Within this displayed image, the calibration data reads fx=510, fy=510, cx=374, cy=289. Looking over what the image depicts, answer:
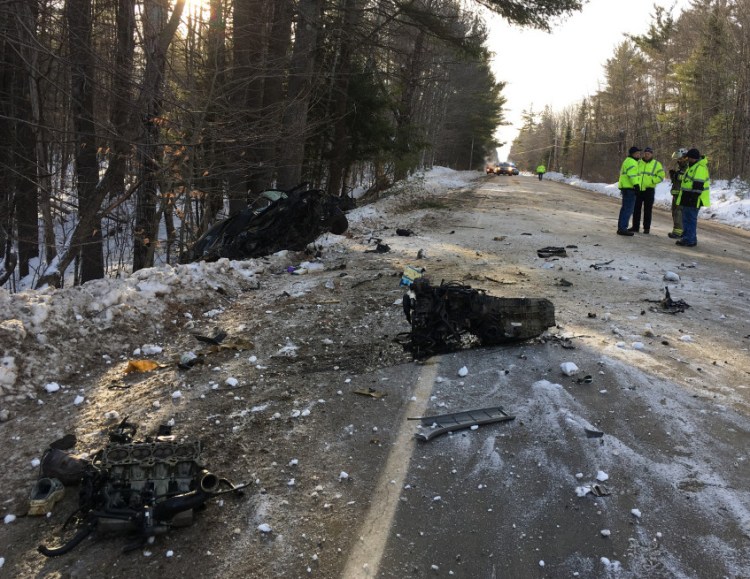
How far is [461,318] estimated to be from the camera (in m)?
4.74

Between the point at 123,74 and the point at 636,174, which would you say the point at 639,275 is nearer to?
the point at 636,174

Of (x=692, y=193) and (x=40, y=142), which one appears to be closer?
(x=40, y=142)

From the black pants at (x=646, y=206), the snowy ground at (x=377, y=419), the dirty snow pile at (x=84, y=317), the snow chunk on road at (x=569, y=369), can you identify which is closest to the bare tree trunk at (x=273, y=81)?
the snowy ground at (x=377, y=419)

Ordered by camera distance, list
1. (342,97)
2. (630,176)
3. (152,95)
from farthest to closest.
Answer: (342,97) < (630,176) < (152,95)

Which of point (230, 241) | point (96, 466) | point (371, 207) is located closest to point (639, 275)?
point (230, 241)

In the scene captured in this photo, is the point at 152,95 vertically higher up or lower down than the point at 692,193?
higher up

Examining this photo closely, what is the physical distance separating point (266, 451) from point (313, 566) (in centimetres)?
96

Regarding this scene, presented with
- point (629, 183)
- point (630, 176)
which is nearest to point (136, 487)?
point (629, 183)

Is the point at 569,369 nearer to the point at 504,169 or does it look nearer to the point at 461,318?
the point at 461,318

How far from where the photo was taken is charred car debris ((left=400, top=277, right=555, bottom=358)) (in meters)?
4.65

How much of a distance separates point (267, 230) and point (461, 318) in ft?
16.1

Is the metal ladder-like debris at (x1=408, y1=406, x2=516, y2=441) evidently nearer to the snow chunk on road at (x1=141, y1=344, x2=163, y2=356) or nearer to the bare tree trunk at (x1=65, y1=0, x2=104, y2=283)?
the snow chunk on road at (x1=141, y1=344, x2=163, y2=356)

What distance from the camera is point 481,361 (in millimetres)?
4508

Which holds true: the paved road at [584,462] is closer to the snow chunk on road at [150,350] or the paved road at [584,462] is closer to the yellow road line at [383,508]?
the yellow road line at [383,508]
